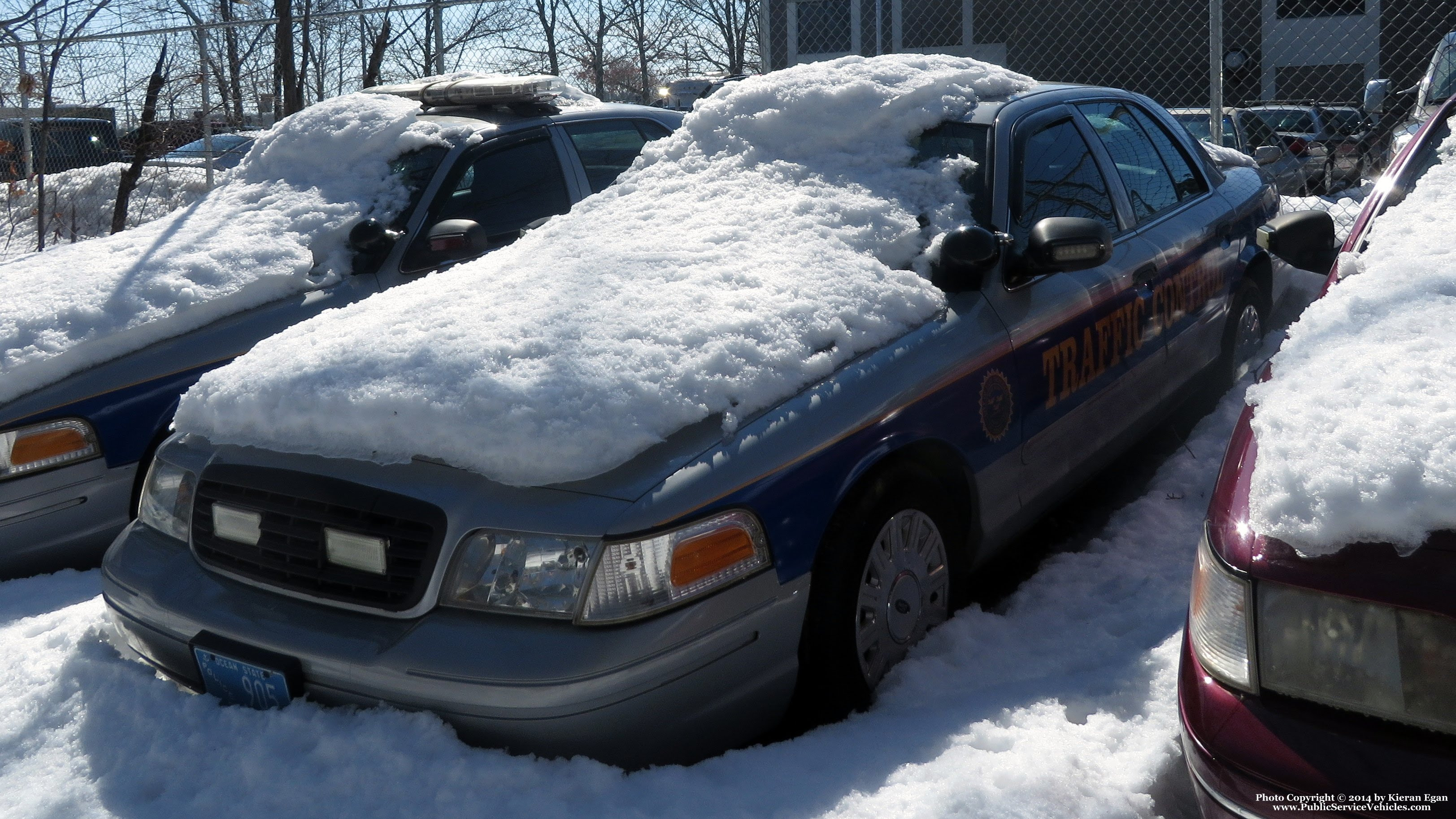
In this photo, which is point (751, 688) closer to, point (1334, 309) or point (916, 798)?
point (916, 798)

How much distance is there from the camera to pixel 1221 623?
1875 millimetres

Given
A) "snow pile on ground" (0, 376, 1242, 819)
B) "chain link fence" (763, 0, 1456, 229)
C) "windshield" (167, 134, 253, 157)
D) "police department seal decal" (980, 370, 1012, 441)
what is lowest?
"snow pile on ground" (0, 376, 1242, 819)

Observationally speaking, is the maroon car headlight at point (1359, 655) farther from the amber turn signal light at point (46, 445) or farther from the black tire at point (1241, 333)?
the amber turn signal light at point (46, 445)

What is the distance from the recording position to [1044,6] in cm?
2402

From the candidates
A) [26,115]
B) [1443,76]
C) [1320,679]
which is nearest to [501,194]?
[1320,679]

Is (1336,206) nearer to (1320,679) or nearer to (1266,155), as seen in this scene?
(1266,155)

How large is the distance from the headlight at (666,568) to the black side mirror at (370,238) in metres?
2.83

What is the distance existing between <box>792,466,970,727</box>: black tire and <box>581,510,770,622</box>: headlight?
27 cm

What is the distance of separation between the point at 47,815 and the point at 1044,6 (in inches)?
986

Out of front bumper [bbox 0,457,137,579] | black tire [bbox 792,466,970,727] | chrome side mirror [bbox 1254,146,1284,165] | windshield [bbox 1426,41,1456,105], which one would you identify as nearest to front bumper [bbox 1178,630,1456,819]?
black tire [bbox 792,466,970,727]

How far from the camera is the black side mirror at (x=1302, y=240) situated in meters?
3.48

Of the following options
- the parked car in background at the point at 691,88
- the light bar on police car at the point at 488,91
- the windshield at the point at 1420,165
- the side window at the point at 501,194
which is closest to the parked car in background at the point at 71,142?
the parked car in background at the point at 691,88

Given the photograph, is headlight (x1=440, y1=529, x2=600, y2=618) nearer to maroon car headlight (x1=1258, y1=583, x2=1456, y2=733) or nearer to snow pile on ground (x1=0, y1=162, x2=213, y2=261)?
maroon car headlight (x1=1258, y1=583, x2=1456, y2=733)

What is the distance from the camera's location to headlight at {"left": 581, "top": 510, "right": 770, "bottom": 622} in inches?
87.0
